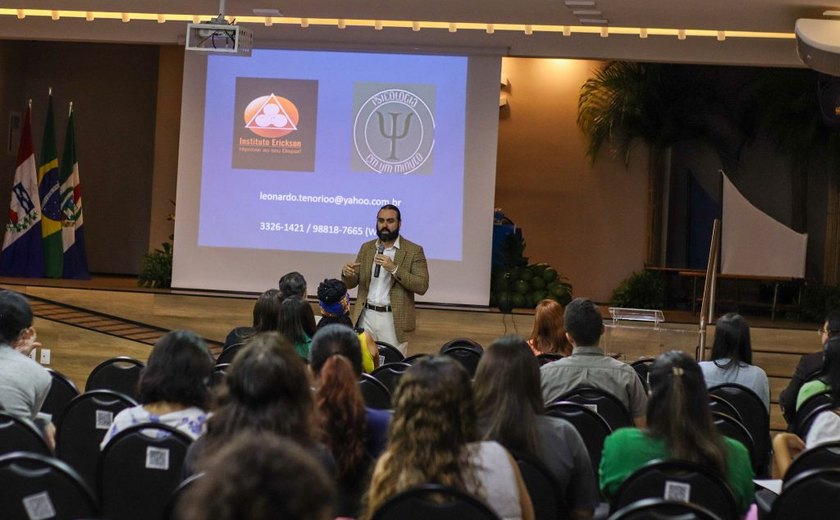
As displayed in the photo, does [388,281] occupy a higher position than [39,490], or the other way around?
[388,281]

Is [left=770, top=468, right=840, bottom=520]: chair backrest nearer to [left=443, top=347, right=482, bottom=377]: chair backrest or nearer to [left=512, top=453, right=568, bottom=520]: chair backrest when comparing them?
[left=512, top=453, right=568, bottom=520]: chair backrest

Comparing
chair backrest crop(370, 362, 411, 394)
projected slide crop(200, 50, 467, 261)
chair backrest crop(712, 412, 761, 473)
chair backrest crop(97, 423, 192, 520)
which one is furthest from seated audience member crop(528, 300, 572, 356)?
projected slide crop(200, 50, 467, 261)

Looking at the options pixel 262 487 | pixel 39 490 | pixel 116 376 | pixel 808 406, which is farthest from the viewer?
pixel 116 376

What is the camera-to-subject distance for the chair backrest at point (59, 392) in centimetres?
486

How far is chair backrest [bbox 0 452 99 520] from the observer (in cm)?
273

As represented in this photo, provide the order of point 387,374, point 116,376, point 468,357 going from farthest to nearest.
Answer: point 468,357 < point 387,374 < point 116,376

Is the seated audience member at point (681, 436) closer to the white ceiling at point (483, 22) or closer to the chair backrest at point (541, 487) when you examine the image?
the chair backrest at point (541, 487)

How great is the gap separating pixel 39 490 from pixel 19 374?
4.92ft

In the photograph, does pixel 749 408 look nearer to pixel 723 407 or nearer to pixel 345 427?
pixel 723 407

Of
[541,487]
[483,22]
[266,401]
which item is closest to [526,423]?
[541,487]

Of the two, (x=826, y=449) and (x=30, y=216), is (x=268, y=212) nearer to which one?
(x=30, y=216)

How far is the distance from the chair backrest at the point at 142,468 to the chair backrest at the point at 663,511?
4.51ft

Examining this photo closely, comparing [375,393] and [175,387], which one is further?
[375,393]

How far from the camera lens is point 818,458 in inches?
145
